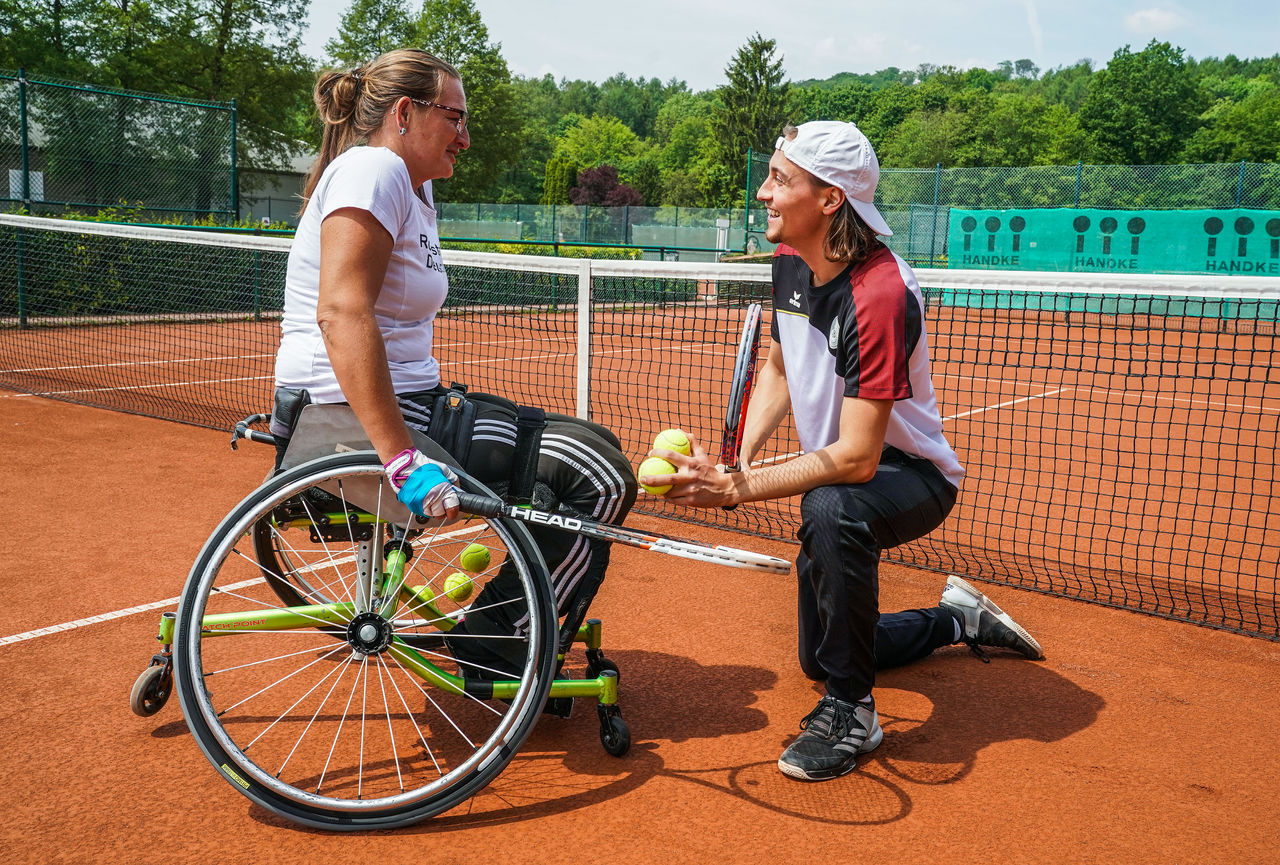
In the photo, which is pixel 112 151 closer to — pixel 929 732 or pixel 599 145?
pixel 929 732

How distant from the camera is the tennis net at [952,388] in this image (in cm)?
522

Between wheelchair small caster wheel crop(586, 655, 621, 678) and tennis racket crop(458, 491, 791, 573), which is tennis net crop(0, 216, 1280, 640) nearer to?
wheelchair small caster wheel crop(586, 655, 621, 678)

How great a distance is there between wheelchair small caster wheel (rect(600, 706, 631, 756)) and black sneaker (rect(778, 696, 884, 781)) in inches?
17.7

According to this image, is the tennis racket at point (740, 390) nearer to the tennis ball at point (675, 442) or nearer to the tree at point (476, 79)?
the tennis ball at point (675, 442)

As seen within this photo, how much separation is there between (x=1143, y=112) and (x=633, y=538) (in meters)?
65.8

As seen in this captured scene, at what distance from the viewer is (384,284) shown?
110 inches

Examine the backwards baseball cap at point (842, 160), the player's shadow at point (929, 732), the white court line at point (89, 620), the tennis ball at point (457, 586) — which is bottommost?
the white court line at point (89, 620)

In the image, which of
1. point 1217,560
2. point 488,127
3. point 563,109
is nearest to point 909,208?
point 1217,560

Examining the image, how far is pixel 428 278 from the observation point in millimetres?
2910

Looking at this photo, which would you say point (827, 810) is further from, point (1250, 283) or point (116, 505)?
point (116, 505)

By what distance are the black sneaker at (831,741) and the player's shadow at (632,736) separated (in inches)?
11.5

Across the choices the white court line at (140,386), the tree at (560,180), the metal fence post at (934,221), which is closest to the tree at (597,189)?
the tree at (560,180)

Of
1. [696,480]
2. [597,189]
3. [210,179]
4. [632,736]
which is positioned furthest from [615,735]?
[597,189]

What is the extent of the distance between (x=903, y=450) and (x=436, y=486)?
154 centimetres
